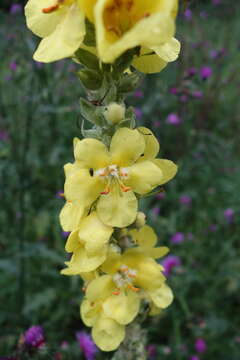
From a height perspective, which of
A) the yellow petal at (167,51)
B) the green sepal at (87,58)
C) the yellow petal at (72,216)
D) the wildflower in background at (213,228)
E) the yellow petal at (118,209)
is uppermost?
the yellow petal at (167,51)

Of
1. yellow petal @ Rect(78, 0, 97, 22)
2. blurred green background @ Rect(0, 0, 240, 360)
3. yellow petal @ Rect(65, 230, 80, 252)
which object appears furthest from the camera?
blurred green background @ Rect(0, 0, 240, 360)

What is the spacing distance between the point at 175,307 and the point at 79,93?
2.95 meters

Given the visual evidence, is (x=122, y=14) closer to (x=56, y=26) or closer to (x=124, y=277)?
(x=56, y=26)

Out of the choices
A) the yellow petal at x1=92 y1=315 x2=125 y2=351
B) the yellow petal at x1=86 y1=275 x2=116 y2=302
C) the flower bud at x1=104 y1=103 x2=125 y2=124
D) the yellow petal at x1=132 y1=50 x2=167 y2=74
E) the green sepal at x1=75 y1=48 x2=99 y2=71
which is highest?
the green sepal at x1=75 y1=48 x2=99 y2=71

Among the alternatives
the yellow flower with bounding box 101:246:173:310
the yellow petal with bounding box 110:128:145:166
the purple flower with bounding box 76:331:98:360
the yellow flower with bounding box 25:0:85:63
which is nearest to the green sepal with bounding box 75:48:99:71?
the yellow flower with bounding box 25:0:85:63

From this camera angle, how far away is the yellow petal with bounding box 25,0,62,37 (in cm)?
134

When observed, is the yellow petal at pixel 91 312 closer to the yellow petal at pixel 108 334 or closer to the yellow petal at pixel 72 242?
the yellow petal at pixel 108 334

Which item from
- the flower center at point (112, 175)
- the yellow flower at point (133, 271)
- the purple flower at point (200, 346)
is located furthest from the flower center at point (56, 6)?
the purple flower at point (200, 346)

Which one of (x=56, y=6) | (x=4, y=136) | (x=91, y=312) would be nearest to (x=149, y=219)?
(x=91, y=312)

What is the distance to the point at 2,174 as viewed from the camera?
3.37 metres

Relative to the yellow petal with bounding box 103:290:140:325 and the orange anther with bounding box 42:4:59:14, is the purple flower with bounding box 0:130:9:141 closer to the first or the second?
the yellow petal with bounding box 103:290:140:325

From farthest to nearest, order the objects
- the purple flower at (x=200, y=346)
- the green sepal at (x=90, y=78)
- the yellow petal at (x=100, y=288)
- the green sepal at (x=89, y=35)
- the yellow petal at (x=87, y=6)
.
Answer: the purple flower at (x=200, y=346), the yellow petal at (x=100, y=288), the green sepal at (x=90, y=78), the green sepal at (x=89, y=35), the yellow petal at (x=87, y=6)

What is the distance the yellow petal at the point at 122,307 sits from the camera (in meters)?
1.70

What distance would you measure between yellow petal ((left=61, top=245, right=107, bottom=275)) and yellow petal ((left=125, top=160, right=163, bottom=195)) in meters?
0.27
